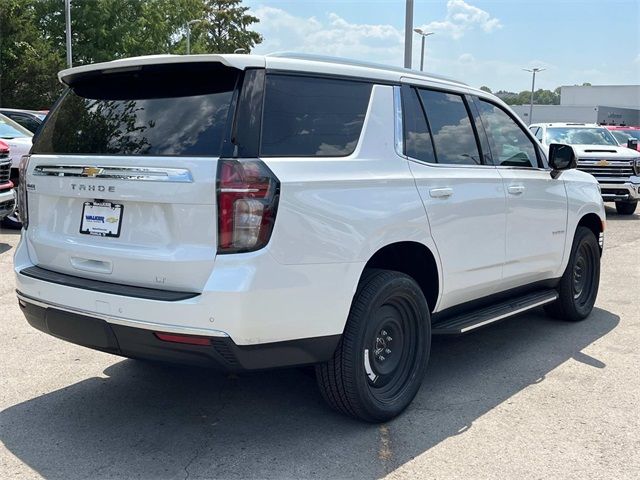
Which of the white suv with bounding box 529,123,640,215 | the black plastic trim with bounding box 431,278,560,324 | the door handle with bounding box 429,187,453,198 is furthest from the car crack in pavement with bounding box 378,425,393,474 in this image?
the white suv with bounding box 529,123,640,215

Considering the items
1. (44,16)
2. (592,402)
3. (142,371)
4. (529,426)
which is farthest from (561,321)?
(44,16)

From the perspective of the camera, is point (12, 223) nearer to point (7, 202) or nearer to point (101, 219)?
point (7, 202)

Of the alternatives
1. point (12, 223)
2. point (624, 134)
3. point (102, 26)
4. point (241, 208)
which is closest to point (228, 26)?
point (102, 26)

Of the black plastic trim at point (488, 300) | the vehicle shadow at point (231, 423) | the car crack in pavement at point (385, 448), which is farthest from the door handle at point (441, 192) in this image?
the car crack in pavement at point (385, 448)

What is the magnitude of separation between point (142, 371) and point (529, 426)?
256 cm

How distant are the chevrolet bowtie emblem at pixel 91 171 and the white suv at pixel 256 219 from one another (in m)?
0.02

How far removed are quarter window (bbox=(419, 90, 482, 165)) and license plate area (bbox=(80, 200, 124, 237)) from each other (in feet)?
6.67

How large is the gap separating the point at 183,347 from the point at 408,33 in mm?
13595

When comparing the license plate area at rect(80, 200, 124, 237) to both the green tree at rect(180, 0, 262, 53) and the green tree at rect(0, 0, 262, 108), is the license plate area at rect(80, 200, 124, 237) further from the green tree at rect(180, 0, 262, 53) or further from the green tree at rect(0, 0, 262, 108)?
the green tree at rect(180, 0, 262, 53)

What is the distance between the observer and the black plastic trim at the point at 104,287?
3.12 meters

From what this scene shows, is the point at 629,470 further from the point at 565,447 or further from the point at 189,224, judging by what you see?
the point at 189,224

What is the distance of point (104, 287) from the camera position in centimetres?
332

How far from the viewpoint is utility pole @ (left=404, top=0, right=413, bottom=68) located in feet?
49.0

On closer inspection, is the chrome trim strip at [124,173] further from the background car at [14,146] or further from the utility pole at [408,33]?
the utility pole at [408,33]
